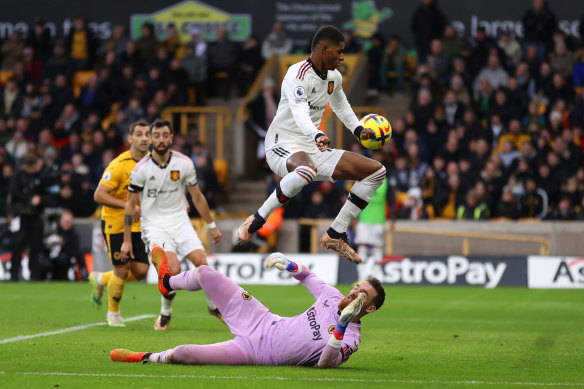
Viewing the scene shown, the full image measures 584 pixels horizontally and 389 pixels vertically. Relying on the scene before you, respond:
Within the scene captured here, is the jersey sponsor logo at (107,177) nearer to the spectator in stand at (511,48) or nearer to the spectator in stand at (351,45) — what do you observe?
the spectator in stand at (351,45)

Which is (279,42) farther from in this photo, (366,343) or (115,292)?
(366,343)

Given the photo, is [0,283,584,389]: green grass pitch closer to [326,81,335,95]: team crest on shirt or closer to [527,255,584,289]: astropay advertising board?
[527,255,584,289]: astropay advertising board

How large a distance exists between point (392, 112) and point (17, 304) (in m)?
12.3

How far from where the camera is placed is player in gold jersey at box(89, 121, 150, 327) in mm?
12164

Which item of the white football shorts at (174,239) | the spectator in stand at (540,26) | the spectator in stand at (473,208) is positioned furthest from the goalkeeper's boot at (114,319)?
the spectator in stand at (540,26)

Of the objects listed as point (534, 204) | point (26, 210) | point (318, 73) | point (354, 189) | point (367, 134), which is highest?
point (318, 73)

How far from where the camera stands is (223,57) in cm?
2486

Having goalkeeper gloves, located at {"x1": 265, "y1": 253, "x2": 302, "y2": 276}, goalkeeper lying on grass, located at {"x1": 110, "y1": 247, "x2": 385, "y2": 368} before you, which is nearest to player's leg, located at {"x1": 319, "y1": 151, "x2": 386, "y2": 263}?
goalkeeper gloves, located at {"x1": 265, "y1": 253, "x2": 302, "y2": 276}

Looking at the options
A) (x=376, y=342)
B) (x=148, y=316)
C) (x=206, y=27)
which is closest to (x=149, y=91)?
(x=206, y=27)

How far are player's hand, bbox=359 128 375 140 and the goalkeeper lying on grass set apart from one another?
4.86 ft

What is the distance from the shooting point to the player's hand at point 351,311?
308 inches

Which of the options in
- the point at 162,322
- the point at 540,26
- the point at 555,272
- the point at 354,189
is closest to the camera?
the point at 354,189

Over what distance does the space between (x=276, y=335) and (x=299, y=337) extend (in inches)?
7.4

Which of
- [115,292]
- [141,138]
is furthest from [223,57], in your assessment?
[115,292]
